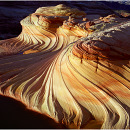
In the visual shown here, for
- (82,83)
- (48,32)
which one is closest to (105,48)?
(82,83)

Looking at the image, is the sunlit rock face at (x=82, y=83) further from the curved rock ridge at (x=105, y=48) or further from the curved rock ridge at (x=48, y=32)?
the curved rock ridge at (x=48, y=32)

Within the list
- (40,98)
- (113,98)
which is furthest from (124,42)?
(40,98)

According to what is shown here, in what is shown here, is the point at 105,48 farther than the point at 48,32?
No

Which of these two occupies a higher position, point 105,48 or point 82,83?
point 105,48

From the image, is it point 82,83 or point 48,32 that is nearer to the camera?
point 82,83

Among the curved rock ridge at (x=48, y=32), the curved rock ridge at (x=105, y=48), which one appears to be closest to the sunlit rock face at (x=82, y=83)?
→ the curved rock ridge at (x=105, y=48)

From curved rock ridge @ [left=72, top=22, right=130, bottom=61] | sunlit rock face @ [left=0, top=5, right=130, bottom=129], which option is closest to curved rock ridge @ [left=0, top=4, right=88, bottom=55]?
sunlit rock face @ [left=0, top=5, right=130, bottom=129]

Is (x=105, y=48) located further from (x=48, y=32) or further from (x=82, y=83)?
(x=48, y=32)

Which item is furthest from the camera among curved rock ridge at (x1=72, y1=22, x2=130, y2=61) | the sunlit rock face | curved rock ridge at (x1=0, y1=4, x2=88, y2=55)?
curved rock ridge at (x1=0, y1=4, x2=88, y2=55)

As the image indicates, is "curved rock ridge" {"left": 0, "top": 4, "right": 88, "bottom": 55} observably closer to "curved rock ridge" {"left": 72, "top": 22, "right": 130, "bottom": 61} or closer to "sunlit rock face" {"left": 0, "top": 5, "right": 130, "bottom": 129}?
Answer: "sunlit rock face" {"left": 0, "top": 5, "right": 130, "bottom": 129}

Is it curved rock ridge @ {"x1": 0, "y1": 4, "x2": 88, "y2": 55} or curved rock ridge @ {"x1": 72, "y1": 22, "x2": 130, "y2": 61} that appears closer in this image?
curved rock ridge @ {"x1": 72, "y1": 22, "x2": 130, "y2": 61}

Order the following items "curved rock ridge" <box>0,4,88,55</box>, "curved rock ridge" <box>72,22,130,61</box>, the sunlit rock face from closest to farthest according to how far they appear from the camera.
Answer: the sunlit rock face
"curved rock ridge" <box>72,22,130,61</box>
"curved rock ridge" <box>0,4,88,55</box>

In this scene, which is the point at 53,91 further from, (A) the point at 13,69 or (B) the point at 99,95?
(A) the point at 13,69
